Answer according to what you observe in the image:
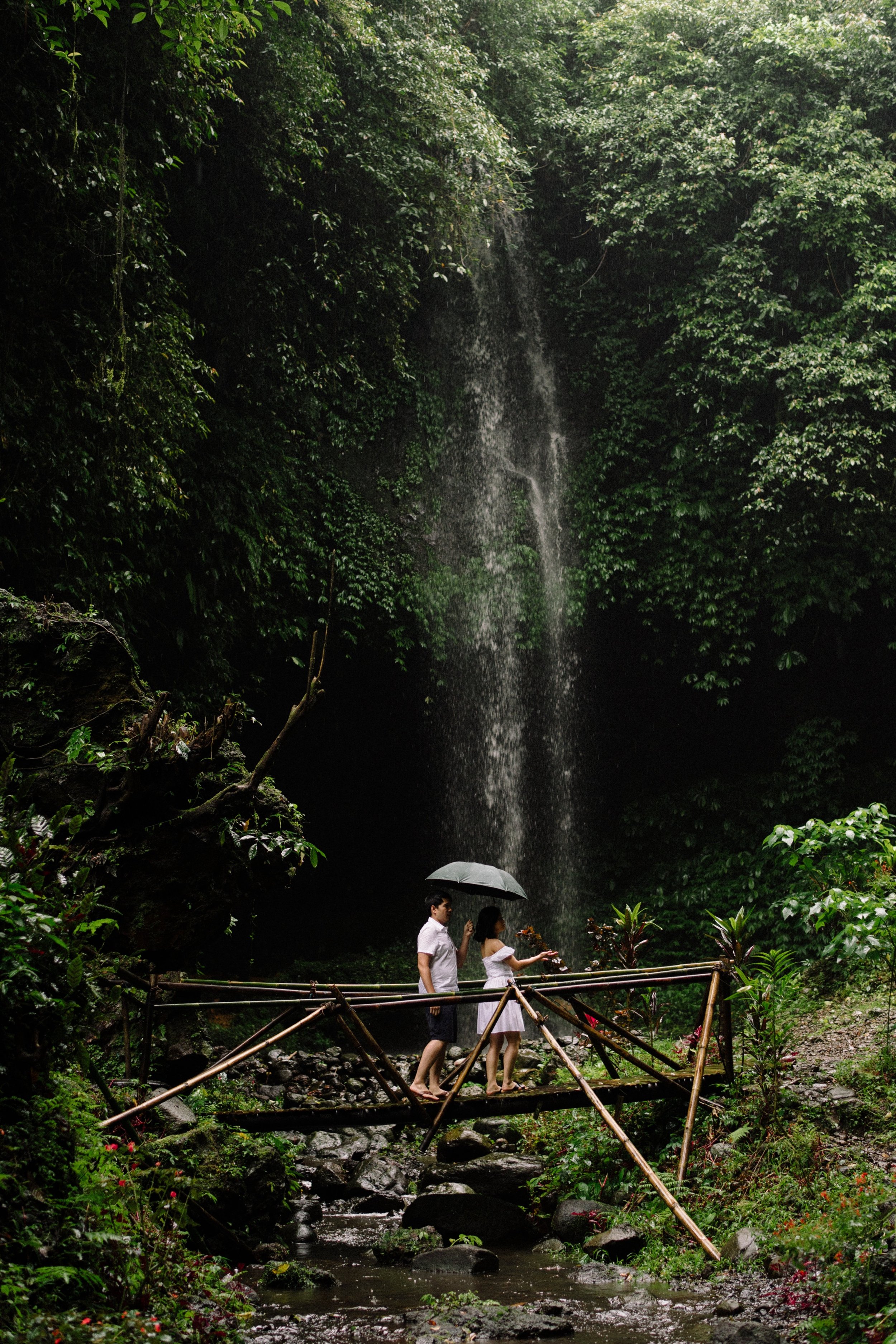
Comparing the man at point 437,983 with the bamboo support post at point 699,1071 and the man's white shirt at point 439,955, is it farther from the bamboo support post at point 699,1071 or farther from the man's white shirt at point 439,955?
the bamboo support post at point 699,1071

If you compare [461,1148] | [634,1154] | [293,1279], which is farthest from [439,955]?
[634,1154]

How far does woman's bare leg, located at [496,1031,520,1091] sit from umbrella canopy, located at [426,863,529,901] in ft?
3.09

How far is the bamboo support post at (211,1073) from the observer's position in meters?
4.04

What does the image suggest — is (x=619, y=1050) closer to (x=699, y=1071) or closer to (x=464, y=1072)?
(x=699, y=1071)

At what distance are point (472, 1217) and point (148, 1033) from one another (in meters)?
2.07

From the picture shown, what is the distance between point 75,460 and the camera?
8.17 m

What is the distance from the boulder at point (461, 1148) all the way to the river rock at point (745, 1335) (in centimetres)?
283

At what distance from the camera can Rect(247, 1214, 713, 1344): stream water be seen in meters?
3.64

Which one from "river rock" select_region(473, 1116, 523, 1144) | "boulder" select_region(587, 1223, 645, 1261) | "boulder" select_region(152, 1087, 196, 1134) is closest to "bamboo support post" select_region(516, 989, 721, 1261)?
"boulder" select_region(587, 1223, 645, 1261)

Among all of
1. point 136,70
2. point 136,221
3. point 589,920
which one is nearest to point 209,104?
point 136,70

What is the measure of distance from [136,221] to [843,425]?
8952 millimetres

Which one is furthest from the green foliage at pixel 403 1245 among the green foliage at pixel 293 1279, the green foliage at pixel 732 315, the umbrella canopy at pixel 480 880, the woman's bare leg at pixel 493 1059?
the green foliage at pixel 732 315

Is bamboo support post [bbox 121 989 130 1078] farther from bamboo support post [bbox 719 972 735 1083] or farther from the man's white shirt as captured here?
bamboo support post [bbox 719 972 735 1083]

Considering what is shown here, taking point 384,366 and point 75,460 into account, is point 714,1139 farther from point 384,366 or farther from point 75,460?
point 384,366
